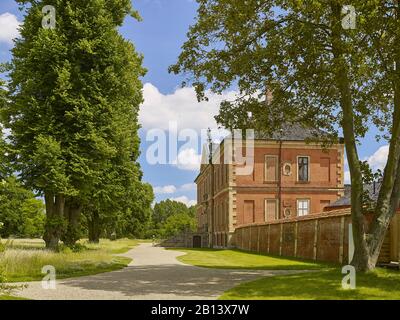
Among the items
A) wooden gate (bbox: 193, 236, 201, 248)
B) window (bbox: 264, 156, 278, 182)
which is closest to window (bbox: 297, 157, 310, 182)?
window (bbox: 264, 156, 278, 182)

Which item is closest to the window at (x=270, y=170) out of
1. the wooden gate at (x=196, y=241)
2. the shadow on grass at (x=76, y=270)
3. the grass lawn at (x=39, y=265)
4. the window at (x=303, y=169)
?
the window at (x=303, y=169)

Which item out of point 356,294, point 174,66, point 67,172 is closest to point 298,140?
point 67,172

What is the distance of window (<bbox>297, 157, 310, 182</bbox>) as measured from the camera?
46.2 meters

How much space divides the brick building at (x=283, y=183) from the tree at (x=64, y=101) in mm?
21526

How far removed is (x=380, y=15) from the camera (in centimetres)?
1287

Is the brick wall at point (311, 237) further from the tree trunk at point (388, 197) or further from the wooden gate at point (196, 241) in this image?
the wooden gate at point (196, 241)

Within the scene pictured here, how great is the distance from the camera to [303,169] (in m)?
46.4

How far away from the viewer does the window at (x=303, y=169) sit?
152ft

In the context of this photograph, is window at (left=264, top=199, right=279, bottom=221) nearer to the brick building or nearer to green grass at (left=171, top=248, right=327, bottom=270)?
the brick building

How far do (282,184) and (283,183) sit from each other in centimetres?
13

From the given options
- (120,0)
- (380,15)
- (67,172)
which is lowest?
(67,172)
